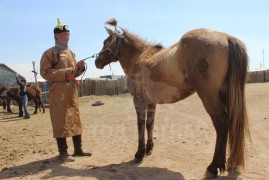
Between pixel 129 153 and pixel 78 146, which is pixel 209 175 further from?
pixel 78 146

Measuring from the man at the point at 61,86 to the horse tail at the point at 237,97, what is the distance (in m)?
2.37

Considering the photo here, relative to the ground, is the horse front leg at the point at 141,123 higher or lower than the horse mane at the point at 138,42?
lower

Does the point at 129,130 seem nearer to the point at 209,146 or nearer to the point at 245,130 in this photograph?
the point at 209,146

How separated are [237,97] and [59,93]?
2742mm

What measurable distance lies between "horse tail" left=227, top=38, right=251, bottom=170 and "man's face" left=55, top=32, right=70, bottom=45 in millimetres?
2603

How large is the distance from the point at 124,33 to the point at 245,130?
8.76 feet

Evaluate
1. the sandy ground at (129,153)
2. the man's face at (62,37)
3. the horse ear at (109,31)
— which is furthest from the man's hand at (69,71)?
the sandy ground at (129,153)

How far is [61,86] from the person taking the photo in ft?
16.3

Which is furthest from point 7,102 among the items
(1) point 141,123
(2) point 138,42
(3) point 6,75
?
(1) point 141,123

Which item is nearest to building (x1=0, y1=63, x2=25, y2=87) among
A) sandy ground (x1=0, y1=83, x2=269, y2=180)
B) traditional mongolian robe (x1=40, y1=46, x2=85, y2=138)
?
sandy ground (x1=0, y1=83, x2=269, y2=180)

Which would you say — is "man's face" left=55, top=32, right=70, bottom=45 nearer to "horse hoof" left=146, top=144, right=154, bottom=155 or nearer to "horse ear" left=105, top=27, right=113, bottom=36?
"horse ear" left=105, top=27, right=113, bottom=36

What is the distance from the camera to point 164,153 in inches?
208

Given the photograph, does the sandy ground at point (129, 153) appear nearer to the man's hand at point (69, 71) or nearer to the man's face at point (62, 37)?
the man's hand at point (69, 71)

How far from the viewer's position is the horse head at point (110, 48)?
5426 millimetres
